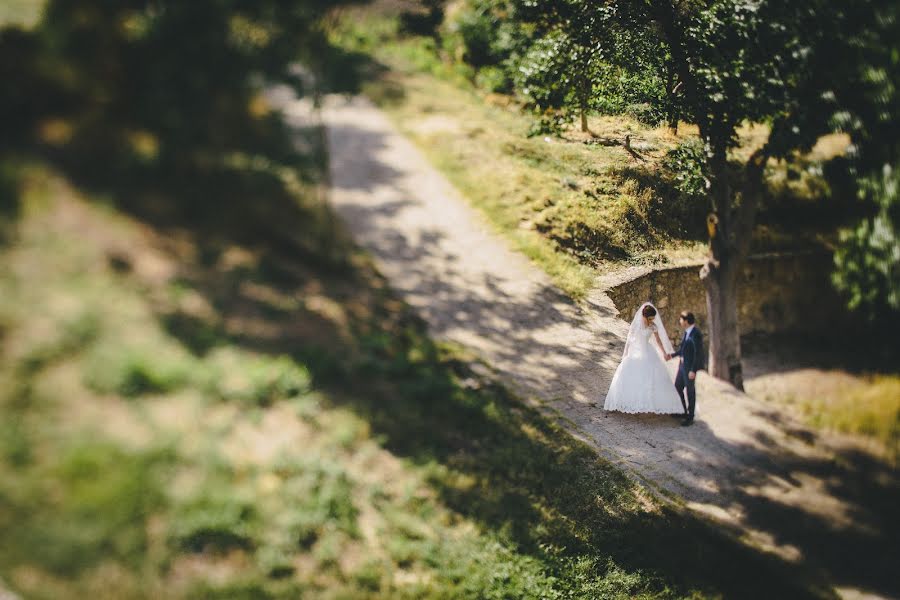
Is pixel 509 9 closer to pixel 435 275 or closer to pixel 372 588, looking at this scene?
pixel 435 275

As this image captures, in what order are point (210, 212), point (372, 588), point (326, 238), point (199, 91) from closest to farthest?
point (372, 588), point (199, 91), point (210, 212), point (326, 238)

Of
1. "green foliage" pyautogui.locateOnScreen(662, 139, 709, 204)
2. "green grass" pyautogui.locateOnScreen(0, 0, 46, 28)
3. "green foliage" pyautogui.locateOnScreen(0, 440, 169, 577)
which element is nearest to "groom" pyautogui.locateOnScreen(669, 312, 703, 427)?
"green foliage" pyautogui.locateOnScreen(662, 139, 709, 204)

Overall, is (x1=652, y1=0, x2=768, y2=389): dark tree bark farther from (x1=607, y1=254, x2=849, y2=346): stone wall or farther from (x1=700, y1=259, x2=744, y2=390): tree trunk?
(x1=607, y1=254, x2=849, y2=346): stone wall

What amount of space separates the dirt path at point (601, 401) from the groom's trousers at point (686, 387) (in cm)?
17

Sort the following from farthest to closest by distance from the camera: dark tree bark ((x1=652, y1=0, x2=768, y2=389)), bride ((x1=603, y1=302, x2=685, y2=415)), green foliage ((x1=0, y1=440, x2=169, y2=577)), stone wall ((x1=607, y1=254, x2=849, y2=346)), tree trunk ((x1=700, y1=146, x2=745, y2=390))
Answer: tree trunk ((x1=700, y1=146, x2=745, y2=390)), stone wall ((x1=607, y1=254, x2=849, y2=346)), dark tree bark ((x1=652, y1=0, x2=768, y2=389)), bride ((x1=603, y1=302, x2=685, y2=415)), green foliage ((x1=0, y1=440, x2=169, y2=577))

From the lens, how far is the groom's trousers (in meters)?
4.38

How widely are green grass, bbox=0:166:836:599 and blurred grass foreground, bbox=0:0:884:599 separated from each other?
0.06 ft

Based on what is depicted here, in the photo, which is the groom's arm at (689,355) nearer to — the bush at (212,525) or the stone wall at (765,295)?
the stone wall at (765,295)

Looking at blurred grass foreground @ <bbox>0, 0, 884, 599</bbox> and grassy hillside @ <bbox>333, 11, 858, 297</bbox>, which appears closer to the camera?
blurred grass foreground @ <bbox>0, 0, 884, 599</bbox>

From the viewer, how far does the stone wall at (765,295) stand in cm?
442

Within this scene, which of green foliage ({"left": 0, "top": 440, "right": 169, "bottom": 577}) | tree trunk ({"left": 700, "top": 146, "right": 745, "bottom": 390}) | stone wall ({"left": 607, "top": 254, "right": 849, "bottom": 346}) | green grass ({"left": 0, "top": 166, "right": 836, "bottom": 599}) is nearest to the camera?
green foliage ({"left": 0, "top": 440, "right": 169, "bottom": 577})

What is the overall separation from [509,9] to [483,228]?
2243 millimetres

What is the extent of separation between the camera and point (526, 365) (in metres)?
5.10

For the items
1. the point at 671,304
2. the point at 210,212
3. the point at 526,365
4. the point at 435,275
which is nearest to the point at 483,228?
the point at 435,275
